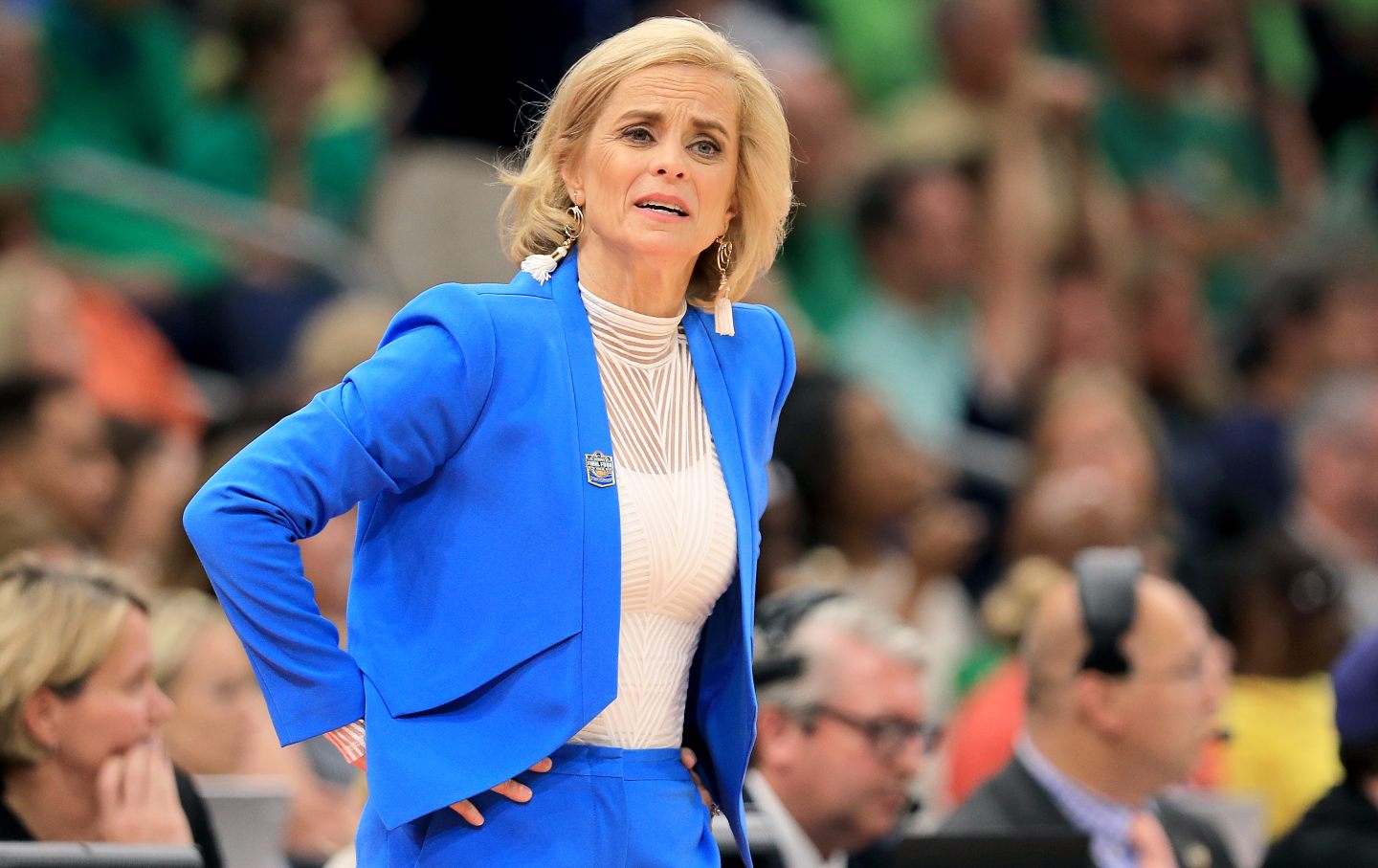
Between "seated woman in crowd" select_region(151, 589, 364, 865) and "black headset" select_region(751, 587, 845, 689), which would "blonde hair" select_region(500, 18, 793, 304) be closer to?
"black headset" select_region(751, 587, 845, 689)

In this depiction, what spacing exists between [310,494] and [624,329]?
474mm

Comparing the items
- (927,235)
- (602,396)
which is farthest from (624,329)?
(927,235)

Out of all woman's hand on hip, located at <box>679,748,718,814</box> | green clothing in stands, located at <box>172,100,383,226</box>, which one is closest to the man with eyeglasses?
woman's hand on hip, located at <box>679,748,718,814</box>

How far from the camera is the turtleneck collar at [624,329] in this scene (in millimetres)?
2553

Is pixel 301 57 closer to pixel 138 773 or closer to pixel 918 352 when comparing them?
pixel 918 352

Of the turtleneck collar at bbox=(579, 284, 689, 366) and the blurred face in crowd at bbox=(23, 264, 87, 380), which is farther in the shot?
the blurred face in crowd at bbox=(23, 264, 87, 380)

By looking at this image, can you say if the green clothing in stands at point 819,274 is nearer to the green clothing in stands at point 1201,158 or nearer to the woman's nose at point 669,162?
the green clothing in stands at point 1201,158

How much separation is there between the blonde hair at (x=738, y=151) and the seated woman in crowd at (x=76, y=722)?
122 cm

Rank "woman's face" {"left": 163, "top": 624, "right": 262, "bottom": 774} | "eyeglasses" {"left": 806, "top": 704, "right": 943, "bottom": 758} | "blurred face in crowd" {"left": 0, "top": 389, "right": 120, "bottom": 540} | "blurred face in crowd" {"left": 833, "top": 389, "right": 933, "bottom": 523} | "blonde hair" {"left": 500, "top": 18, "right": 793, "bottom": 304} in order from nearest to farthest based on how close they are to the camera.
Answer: "blonde hair" {"left": 500, "top": 18, "right": 793, "bottom": 304} < "eyeglasses" {"left": 806, "top": 704, "right": 943, "bottom": 758} < "woman's face" {"left": 163, "top": 624, "right": 262, "bottom": 774} < "blurred face in crowd" {"left": 0, "top": 389, "right": 120, "bottom": 540} < "blurred face in crowd" {"left": 833, "top": 389, "right": 933, "bottom": 523}

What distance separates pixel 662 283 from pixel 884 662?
1902mm

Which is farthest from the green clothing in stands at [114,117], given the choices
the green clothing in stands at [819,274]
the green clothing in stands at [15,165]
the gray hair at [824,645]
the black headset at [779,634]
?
the gray hair at [824,645]

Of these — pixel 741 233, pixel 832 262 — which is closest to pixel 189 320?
pixel 832 262

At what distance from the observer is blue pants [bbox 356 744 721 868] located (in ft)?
7.67

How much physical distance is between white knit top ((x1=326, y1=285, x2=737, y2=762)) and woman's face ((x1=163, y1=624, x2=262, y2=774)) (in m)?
2.00
